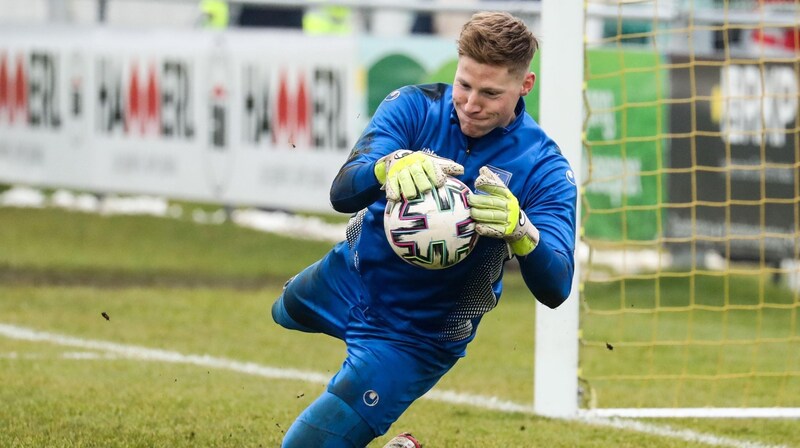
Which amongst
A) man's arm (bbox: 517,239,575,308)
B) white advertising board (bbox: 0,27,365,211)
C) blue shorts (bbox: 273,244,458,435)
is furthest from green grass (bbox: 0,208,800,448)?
man's arm (bbox: 517,239,575,308)

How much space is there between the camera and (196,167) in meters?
12.6

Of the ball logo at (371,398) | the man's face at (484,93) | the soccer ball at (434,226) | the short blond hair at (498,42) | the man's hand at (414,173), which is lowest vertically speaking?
the ball logo at (371,398)

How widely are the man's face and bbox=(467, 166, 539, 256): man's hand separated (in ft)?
1.25

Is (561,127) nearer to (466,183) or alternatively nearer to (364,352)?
(466,183)

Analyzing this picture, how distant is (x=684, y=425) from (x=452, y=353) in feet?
7.25

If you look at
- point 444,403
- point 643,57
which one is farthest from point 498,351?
point 643,57

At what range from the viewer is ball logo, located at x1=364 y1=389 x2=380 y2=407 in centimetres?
454

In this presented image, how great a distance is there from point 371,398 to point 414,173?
93 cm

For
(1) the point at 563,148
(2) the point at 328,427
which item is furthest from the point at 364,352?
(1) the point at 563,148

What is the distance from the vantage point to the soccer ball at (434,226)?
13.3 feet

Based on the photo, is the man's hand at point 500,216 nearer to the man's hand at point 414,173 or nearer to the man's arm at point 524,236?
the man's arm at point 524,236

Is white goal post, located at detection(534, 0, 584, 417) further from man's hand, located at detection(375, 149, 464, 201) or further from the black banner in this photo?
the black banner

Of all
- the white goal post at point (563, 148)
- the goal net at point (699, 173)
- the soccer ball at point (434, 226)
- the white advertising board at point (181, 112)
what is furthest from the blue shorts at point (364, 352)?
the white advertising board at point (181, 112)

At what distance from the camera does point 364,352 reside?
15.2 ft
